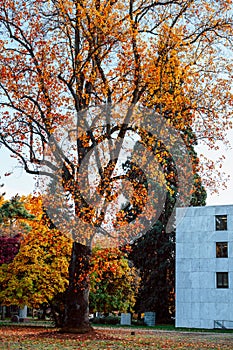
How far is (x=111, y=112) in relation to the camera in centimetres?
1541

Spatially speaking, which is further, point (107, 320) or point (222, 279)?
point (107, 320)

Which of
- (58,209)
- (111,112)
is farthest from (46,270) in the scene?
(111,112)

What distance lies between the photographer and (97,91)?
1600cm

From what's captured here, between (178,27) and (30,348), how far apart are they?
32.6ft

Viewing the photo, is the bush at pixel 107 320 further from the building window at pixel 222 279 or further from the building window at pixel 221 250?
the building window at pixel 221 250

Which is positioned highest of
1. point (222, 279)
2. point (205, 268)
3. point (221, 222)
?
point (221, 222)

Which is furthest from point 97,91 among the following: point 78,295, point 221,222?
point 221,222

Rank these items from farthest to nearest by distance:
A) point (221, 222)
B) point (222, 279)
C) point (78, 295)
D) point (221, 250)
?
point (221, 222), point (221, 250), point (222, 279), point (78, 295)

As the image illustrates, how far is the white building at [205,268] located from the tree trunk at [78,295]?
2100 centimetres

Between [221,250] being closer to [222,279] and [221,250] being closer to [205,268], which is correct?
[205,268]

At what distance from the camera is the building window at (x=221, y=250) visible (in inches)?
1372

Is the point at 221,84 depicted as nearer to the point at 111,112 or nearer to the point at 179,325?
the point at 111,112

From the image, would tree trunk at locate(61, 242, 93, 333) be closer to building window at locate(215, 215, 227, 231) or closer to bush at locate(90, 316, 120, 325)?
building window at locate(215, 215, 227, 231)

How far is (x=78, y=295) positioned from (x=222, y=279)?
849 inches
